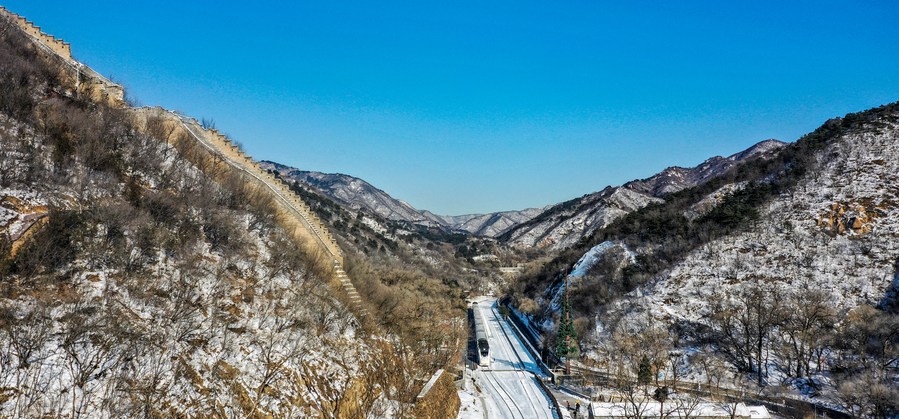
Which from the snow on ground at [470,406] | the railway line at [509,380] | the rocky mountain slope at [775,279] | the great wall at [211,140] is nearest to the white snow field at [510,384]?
the railway line at [509,380]

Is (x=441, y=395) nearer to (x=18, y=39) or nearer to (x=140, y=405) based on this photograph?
(x=140, y=405)

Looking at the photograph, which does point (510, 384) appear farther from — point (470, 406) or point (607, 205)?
point (607, 205)

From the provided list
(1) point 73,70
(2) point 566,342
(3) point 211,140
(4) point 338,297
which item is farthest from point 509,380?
(1) point 73,70

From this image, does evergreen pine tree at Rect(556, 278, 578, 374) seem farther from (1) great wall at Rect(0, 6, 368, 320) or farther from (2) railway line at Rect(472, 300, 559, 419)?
(1) great wall at Rect(0, 6, 368, 320)

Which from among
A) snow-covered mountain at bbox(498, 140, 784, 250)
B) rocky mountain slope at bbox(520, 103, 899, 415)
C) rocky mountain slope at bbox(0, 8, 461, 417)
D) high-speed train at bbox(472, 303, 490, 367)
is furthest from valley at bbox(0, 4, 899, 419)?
snow-covered mountain at bbox(498, 140, 784, 250)

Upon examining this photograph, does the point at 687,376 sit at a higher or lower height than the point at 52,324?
lower

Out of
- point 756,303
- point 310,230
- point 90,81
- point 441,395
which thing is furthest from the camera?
point 756,303

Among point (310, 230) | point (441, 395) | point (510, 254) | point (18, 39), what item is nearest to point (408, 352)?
point (441, 395)
